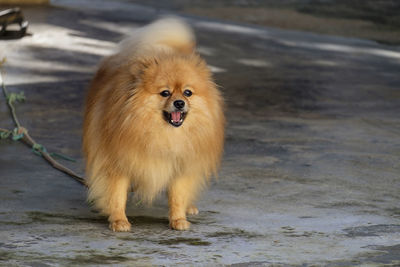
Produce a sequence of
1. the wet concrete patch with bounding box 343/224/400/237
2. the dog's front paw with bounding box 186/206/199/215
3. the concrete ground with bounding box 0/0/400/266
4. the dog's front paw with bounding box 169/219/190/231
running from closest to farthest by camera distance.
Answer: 1. the concrete ground with bounding box 0/0/400/266
2. the wet concrete patch with bounding box 343/224/400/237
3. the dog's front paw with bounding box 169/219/190/231
4. the dog's front paw with bounding box 186/206/199/215

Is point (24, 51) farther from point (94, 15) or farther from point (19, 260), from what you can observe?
point (19, 260)

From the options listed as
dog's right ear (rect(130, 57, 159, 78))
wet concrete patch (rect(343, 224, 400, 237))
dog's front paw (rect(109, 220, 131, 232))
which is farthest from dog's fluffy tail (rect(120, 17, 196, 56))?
wet concrete patch (rect(343, 224, 400, 237))

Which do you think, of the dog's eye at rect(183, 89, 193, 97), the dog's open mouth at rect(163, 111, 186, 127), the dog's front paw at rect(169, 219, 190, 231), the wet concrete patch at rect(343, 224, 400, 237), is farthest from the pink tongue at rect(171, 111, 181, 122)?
the wet concrete patch at rect(343, 224, 400, 237)

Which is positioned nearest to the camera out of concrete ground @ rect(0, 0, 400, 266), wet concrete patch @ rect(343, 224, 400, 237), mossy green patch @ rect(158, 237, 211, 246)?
concrete ground @ rect(0, 0, 400, 266)

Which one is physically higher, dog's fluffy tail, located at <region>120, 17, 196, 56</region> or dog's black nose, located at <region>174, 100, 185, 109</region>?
dog's fluffy tail, located at <region>120, 17, 196, 56</region>

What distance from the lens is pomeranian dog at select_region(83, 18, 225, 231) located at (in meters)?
4.18

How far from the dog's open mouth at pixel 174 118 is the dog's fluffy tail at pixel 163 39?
1.55 ft

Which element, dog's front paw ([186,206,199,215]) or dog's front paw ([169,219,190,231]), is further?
dog's front paw ([186,206,199,215])

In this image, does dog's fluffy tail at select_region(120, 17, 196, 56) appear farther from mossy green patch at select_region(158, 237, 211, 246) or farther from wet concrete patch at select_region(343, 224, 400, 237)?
wet concrete patch at select_region(343, 224, 400, 237)

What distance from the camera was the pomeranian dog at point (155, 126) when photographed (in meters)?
4.18

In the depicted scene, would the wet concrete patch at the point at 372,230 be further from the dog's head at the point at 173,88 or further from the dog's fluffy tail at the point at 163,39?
the dog's fluffy tail at the point at 163,39

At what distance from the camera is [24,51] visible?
1059cm

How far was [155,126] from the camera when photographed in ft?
13.9

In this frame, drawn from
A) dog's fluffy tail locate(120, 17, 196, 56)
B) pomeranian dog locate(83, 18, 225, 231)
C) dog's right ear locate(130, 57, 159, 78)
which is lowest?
pomeranian dog locate(83, 18, 225, 231)
